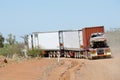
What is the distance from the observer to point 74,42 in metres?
44.4

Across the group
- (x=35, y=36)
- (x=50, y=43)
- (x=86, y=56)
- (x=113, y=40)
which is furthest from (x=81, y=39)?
(x=35, y=36)

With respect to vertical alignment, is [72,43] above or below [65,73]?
above

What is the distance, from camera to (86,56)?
133ft

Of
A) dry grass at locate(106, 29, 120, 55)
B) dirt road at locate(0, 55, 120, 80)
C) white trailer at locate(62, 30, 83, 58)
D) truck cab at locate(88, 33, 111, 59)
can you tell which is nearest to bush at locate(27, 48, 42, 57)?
white trailer at locate(62, 30, 83, 58)

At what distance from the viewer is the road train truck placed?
127 ft

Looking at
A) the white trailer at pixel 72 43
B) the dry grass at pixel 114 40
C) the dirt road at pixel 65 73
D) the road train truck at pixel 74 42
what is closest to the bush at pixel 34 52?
the road train truck at pixel 74 42

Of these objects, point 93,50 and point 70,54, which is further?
point 70,54

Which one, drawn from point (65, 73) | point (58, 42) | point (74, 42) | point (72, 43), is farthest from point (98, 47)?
point (65, 73)

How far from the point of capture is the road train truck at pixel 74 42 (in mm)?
38562

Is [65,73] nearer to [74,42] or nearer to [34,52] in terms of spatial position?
[74,42]

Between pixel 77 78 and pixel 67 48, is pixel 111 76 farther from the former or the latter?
pixel 67 48

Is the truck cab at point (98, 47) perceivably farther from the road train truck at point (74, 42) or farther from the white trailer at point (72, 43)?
the white trailer at point (72, 43)

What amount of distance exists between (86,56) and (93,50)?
2597 millimetres

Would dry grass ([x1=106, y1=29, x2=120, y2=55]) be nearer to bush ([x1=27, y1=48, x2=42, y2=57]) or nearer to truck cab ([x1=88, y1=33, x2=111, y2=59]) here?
truck cab ([x1=88, y1=33, x2=111, y2=59])
